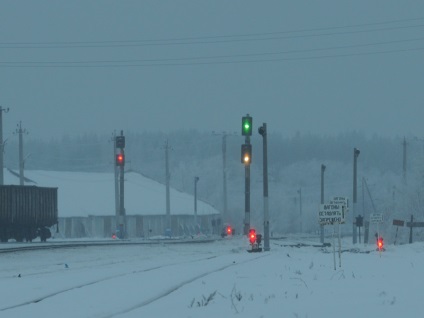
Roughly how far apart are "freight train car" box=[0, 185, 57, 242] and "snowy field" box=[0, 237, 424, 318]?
2361 centimetres

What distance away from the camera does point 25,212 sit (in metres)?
58.9

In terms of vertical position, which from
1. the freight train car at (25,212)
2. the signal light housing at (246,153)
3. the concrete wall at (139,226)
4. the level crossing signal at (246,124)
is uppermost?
the level crossing signal at (246,124)

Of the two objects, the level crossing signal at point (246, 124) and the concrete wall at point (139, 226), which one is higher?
the level crossing signal at point (246, 124)

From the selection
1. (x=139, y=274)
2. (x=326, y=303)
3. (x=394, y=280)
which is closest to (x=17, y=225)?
(x=139, y=274)

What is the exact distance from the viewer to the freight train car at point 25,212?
57.6 meters

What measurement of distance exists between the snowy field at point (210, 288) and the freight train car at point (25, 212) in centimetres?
2361

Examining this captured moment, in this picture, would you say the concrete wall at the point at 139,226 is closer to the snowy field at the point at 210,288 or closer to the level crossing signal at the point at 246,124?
the level crossing signal at the point at 246,124

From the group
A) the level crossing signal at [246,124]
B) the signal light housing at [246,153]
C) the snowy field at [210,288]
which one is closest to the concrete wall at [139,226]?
the signal light housing at [246,153]

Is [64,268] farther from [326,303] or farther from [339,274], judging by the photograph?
[326,303]

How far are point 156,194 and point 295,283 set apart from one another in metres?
94.4

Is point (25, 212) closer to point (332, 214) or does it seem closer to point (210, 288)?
point (332, 214)

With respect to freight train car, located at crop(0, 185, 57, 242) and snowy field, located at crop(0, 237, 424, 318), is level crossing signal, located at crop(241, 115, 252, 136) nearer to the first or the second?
snowy field, located at crop(0, 237, 424, 318)

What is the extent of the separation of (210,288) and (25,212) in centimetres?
3961

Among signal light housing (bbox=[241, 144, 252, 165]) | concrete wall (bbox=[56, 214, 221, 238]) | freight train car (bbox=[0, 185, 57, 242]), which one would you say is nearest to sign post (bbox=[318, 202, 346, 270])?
signal light housing (bbox=[241, 144, 252, 165])
